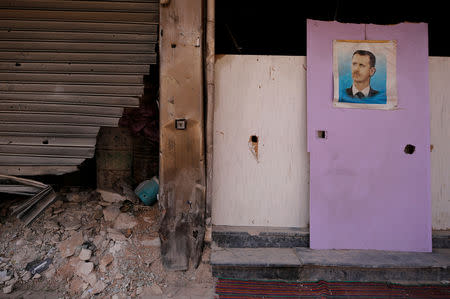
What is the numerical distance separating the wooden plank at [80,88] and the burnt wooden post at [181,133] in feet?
1.14

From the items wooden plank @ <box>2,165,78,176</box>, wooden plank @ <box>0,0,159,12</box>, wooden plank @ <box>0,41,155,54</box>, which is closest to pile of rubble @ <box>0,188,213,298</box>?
wooden plank @ <box>2,165,78,176</box>

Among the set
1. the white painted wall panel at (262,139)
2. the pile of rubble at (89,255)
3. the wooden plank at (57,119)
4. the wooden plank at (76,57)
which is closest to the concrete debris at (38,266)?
the pile of rubble at (89,255)

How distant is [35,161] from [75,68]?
1063mm

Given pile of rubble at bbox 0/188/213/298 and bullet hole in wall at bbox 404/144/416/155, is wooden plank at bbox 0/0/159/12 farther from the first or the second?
bullet hole in wall at bbox 404/144/416/155

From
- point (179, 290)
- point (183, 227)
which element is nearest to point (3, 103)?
point (183, 227)

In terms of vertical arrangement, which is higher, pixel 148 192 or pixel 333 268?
pixel 148 192

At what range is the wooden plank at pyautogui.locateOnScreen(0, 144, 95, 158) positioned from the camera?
2.94m

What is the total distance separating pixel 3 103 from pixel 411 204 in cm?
447

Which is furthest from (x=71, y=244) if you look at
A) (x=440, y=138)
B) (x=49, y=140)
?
(x=440, y=138)

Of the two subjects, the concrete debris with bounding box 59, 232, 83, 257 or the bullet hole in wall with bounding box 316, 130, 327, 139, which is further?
the bullet hole in wall with bounding box 316, 130, 327, 139

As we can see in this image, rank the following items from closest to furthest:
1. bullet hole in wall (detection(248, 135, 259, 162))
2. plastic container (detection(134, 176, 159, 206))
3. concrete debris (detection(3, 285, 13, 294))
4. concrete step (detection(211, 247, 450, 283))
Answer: concrete debris (detection(3, 285, 13, 294)) < concrete step (detection(211, 247, 450, 283)) < bullet hole in wall (detection(248, 135, 259, 162)) < plastic container (detection(134, 176, 159, 206))

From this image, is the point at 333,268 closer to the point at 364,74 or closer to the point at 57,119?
the point at 364,74

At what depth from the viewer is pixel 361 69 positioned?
10.0 ft

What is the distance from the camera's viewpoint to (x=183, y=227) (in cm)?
291
